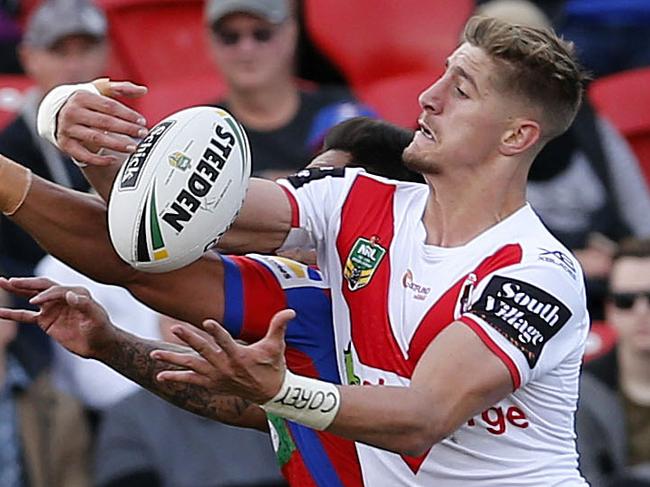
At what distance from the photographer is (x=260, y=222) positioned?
15.3ft

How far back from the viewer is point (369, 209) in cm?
475

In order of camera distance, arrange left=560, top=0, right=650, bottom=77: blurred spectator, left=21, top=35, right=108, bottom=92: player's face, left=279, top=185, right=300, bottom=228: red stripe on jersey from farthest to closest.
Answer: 1. left=560, top=0, right=650, bottom=77: blurred spectator
2. left=21, top=35, right=108, bottom=92: player's face
3. left=279, top=185, right=300, bottom=228: red stripe on jersey

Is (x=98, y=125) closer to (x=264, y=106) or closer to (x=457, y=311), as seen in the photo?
(x=457, y=311)

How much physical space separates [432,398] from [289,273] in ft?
2.84

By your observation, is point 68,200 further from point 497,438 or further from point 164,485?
point 164,485

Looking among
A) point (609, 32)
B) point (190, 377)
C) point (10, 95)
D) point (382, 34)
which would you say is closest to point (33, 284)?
point (190, 377)

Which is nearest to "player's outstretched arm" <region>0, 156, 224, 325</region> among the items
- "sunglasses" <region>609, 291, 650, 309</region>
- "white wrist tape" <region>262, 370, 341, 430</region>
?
"white wrist tape" <region>262, 370, 341, 430</region>

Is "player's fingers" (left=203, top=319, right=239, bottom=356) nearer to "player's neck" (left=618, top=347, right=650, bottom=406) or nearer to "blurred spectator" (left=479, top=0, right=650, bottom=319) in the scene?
"player's neck" (left=618, top=347, right=650, bottom=406)

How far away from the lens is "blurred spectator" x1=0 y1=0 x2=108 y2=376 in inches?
301

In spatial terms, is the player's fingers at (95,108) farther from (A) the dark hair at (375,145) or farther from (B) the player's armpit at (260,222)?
(A) the dark hair at (375,145)

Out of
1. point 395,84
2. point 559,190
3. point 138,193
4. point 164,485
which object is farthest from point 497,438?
point 395,84

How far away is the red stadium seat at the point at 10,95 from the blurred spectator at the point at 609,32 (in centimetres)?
262

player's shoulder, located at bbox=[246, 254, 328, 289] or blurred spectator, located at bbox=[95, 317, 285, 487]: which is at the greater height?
player's shoulder, located at bbox=[246, 254, 328, 289]

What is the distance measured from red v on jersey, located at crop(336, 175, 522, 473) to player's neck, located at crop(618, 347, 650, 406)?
2532mm
